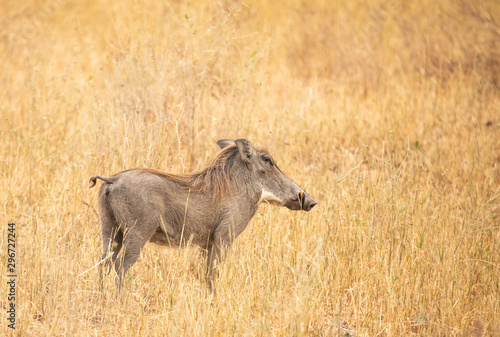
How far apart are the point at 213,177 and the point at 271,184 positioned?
18.3 inches

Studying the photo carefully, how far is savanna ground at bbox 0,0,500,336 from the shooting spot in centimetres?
371

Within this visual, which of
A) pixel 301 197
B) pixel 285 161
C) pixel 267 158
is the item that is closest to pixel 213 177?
pixel 267 158

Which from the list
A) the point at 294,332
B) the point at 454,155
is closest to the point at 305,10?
the point at 454,155

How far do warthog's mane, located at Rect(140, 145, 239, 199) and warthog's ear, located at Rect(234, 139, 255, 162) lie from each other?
91 mm

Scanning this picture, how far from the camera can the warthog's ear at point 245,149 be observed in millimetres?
4014

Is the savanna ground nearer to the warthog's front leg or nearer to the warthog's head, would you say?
the warthog's front leg

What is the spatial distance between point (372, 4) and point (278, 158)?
23.1 feet

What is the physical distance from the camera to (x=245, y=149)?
408cm

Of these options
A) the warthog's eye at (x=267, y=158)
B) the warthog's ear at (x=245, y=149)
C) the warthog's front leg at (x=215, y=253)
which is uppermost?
the warthog's ear at (x=245, y=149)

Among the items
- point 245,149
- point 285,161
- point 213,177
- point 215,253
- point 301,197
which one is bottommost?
point 215,253

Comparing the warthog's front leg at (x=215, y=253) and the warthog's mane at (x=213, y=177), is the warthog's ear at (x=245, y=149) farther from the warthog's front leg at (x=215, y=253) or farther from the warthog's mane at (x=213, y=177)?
the warthog's front leg at (x=215, y=253)

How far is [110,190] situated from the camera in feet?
11.6

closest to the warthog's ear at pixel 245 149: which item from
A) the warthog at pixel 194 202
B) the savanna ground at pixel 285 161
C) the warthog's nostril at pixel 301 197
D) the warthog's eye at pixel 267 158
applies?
the warthog at pixel 194 202

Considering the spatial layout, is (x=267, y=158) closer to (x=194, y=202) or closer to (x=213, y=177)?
(x=213, y=177)
